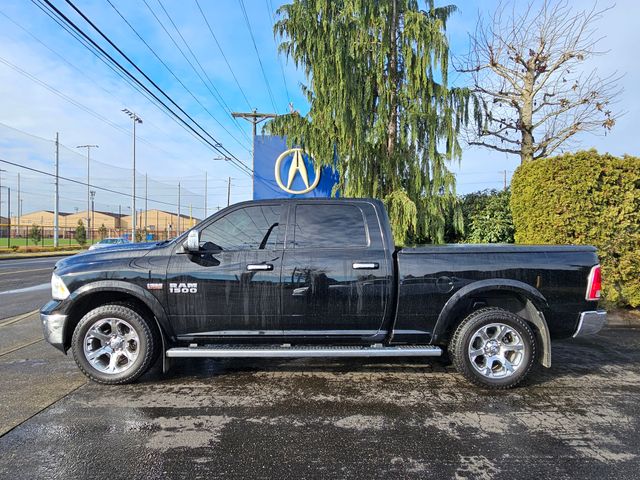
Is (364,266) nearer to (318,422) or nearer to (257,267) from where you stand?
(257,267)

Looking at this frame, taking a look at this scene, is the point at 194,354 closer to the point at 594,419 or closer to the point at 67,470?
the point at 67,470

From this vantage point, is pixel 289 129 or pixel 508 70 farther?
pixel 508 70

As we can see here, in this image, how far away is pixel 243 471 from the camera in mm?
2562

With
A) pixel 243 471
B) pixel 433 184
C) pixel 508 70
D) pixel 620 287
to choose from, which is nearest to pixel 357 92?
pixel 433 184

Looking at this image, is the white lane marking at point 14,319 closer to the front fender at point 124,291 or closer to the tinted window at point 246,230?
the front fender at point 124,291

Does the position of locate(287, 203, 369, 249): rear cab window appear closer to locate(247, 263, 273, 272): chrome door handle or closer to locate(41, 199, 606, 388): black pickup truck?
locate(41, 199, 606, 388): black pickup truck

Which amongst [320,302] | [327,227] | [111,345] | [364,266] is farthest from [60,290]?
[364,266]

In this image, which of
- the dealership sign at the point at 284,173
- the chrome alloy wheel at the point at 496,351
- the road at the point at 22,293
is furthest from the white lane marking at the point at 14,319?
the chrome alloy wheel at the point at 496,351

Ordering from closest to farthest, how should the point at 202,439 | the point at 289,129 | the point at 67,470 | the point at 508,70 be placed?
the point at 67,470 → the point at 202,439 → the point at 289,129 → the point at 508,70

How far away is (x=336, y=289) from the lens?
395 centimetres

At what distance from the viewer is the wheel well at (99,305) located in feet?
13.2

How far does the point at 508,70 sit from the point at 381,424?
990 cm

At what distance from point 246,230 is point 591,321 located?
371cm

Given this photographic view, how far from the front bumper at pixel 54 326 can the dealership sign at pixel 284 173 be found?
8.25 meters
